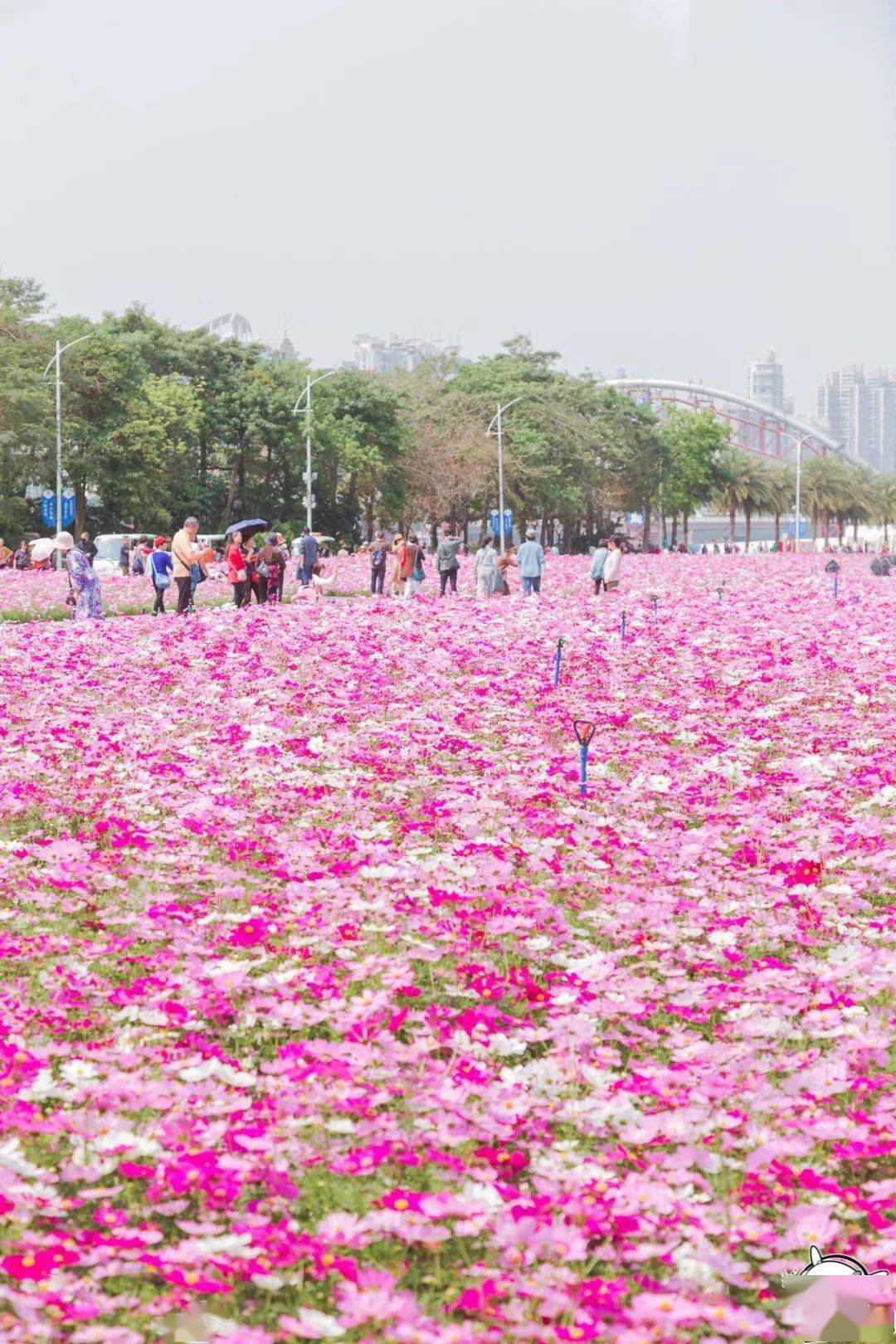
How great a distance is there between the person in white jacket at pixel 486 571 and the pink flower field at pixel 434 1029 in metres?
15.0

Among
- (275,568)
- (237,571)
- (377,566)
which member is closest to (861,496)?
(377,566)

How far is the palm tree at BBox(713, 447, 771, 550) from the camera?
345ft

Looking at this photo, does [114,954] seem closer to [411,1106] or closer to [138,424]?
[411,1106]

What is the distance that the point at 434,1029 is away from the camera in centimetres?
530

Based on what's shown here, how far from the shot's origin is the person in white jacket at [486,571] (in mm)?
27312

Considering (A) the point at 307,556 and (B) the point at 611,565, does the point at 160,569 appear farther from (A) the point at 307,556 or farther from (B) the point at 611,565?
(B) the point at 611,565

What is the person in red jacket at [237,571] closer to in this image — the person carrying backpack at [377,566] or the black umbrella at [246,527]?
the black umbrella at [246,527]

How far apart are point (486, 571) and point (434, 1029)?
2227 centimetres

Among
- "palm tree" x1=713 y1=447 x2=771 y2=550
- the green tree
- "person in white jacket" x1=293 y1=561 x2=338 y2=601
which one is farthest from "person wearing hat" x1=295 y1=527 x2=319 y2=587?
"palm tree" x1=713 y1=447 x2=771 y2=550

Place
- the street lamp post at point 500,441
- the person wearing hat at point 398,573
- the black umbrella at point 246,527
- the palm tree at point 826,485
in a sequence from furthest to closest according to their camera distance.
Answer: the palm tree at point 826,485, the street lamp post at point 500,441, the person wearing hat at point 398,573, the black umbrella at point 246,527

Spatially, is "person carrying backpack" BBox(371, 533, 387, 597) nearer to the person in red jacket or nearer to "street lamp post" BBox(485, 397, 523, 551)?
the person in red jacket

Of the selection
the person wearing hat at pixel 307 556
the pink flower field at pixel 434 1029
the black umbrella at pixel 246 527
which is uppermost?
the black umbrella at pixel 246 527

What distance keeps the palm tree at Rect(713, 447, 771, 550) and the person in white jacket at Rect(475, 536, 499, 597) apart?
77.7 meters

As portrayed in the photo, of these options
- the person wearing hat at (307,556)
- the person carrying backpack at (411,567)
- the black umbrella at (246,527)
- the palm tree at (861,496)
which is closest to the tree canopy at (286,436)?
the person wearing hat at (307,556)
